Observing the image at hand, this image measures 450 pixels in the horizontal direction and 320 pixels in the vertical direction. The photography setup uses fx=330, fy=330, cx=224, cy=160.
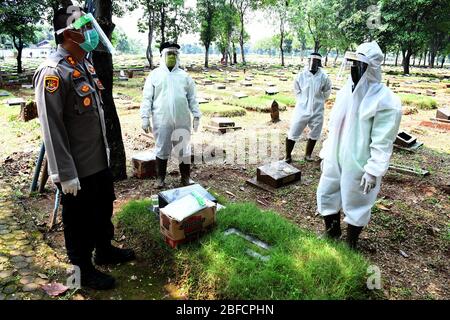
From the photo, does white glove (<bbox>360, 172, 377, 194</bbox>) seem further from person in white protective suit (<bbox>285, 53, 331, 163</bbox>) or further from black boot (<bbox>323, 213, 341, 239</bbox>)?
person in white protective suit (<bbox>285, 53, 331, 163</bbox>)

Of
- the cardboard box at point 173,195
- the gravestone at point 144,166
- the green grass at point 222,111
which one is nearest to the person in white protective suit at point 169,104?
the gravestone at point 144,166

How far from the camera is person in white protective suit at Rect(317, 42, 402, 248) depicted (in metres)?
2.83

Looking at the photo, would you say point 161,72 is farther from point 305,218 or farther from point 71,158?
point 305,218

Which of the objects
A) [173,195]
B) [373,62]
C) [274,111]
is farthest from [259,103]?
[373,62]

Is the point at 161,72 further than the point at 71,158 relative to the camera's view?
Yes

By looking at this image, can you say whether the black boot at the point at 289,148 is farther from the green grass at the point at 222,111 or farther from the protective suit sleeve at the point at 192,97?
the green grass at the point at 222,111

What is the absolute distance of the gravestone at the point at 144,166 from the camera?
17.3ft

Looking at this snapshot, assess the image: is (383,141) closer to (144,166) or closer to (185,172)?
(185,172)

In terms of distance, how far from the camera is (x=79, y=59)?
8.54 ft

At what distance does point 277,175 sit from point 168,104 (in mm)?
2053

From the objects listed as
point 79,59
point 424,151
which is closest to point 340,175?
point 79,59

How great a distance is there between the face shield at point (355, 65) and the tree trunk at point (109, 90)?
3.15m

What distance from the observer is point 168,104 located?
14.7 feet
